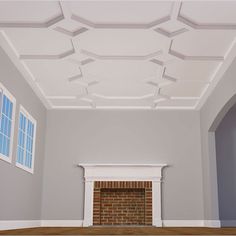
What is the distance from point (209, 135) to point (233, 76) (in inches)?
96.7

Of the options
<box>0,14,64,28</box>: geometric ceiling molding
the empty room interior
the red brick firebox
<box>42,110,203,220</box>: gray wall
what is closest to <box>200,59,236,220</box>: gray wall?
the empty room interior

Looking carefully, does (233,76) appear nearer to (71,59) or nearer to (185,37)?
(185,37)

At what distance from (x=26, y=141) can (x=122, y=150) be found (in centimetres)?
251

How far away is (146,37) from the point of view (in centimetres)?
611

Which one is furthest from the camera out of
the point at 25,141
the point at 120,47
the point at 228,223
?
the point at 228,223

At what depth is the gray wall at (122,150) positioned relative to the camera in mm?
9492

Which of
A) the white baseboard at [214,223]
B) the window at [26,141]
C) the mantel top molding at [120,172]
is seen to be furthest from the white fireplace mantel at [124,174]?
the window at [26,141]

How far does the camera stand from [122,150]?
9812 mm

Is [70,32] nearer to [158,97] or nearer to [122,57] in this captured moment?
[122,57]

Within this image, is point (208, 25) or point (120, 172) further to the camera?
point (120, 172)

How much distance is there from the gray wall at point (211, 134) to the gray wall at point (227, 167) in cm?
39

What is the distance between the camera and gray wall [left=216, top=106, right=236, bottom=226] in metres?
9.29

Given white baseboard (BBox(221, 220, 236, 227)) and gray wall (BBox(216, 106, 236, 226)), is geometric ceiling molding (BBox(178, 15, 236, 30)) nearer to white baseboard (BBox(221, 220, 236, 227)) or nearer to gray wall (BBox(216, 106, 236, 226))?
gray wall (BBox(216, 106, 236, 226))

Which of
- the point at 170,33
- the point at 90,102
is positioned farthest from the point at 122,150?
the point at 170,33
